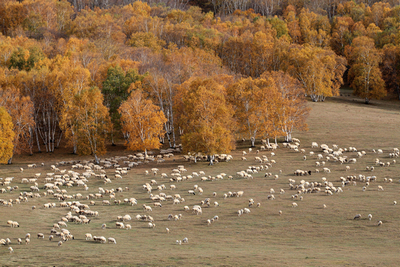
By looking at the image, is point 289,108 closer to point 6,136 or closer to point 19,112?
point 6,136

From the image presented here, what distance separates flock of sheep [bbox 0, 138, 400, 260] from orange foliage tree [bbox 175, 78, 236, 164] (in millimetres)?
3168

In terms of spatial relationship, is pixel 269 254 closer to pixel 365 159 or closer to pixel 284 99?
pixel 365 159

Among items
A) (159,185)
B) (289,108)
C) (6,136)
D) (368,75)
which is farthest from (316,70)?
(6,136)

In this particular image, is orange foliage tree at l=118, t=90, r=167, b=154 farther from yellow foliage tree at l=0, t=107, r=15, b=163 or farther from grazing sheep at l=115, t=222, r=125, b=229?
grazing sheep at l=115, t=222, r=125, b=229

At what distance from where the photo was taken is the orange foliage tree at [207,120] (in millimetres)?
66312

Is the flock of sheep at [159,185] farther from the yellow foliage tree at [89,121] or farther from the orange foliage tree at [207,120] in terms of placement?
the yellow foliage tree at [89,121]

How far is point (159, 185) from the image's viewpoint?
52.5 meters

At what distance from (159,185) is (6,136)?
116ft

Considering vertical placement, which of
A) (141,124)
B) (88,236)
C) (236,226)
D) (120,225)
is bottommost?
(120,225)

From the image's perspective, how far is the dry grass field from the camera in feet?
84.6

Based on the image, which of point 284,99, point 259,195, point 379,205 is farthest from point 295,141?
point 379,205

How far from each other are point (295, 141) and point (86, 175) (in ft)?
119

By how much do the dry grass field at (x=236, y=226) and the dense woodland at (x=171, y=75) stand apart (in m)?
13.5

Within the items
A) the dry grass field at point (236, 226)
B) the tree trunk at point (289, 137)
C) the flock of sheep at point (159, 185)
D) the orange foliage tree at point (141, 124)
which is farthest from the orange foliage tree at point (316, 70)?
the orange foliage tree at point (141, 124)
